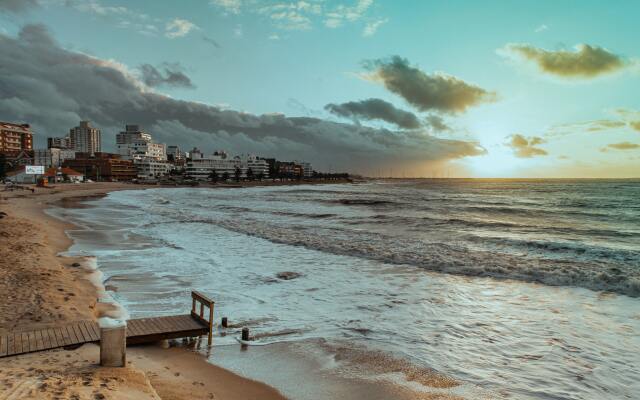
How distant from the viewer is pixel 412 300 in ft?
42.6

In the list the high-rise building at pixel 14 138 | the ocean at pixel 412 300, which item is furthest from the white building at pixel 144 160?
the ocean at pixel 412 300

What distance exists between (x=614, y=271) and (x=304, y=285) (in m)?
14.3

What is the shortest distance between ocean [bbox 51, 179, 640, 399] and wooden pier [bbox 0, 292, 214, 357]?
33.7 inches

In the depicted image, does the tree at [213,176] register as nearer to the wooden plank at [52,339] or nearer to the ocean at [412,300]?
the ocean at [412,300]

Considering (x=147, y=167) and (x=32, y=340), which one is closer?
(x=32, y=340)

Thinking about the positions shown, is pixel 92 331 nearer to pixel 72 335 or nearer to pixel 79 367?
pixel 72 335

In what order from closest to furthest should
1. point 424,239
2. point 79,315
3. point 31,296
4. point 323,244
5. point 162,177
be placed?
point 79,315 < point 31,296 < point 323,244 < point 424,239 < point 162,177

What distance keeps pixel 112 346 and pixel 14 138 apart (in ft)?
617

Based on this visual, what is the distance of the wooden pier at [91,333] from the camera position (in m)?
7.18

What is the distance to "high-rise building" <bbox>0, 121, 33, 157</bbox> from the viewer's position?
144125 mm

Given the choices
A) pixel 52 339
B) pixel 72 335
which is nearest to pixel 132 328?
pixel 72 335

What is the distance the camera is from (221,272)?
16188 mm

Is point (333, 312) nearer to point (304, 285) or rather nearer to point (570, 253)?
point (304, 285)

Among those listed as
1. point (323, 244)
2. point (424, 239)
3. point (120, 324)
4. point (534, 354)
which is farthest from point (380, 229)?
point (120, 324)
